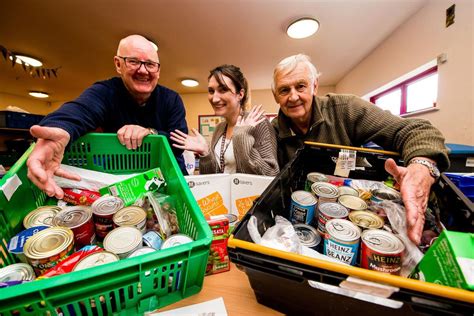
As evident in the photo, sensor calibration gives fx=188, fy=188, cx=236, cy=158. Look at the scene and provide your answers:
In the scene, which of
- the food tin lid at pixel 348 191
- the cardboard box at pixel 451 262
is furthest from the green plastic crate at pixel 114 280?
the food tin lid at pixel 348 191

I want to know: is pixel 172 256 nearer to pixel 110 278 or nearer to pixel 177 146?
pixel 110 278

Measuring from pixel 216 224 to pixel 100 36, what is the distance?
10.3ft

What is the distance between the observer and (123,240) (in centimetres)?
43

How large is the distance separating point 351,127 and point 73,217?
1195 millimetres

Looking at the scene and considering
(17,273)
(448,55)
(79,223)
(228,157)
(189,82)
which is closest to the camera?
(17,273)

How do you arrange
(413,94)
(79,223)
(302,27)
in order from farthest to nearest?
(413,94) → (302,27) → (79,223)

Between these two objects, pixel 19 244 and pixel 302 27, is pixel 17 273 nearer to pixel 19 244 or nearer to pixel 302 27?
pixel 19 244

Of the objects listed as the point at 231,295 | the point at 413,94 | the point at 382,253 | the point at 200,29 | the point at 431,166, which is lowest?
the point at 231,295

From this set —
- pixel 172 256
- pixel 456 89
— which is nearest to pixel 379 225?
pixel 172 256

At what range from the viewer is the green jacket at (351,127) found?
2.59ft

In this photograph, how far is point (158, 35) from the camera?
241 cm

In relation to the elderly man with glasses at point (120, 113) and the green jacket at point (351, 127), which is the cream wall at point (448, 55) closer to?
the green jacket at point (351, 127)

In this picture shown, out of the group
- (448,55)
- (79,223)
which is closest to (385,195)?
(79,223)

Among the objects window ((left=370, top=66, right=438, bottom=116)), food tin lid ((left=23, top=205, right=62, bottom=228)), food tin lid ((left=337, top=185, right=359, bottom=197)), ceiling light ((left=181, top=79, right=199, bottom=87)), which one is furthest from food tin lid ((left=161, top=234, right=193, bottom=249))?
ceiling light ((left=181, top=79, right=199, bottom=87))
